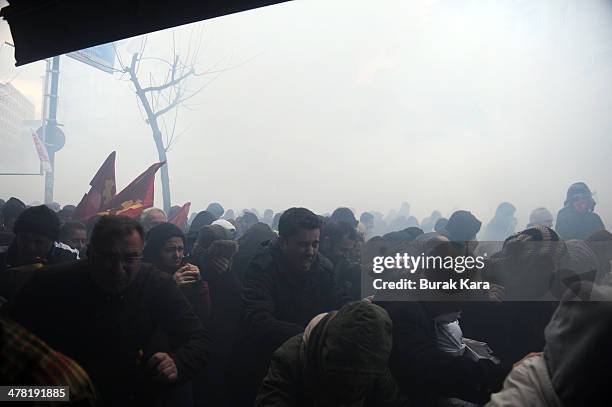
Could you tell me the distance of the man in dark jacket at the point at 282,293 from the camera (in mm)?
2082

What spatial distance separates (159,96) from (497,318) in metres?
1.90

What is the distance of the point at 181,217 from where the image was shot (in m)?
2.33

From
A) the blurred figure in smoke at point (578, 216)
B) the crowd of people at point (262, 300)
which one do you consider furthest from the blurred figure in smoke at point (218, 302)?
the blurred figure in smoke at point (578, 216)

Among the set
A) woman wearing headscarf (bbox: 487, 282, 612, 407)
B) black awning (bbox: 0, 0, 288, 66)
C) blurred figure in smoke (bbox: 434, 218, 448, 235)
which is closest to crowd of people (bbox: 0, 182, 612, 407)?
blurred figure in smoke (bbox: 434, 218, 448, 235)

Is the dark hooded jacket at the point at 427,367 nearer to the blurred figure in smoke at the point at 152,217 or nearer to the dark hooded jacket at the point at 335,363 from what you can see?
the dark hooded jacket at the point at 335,363

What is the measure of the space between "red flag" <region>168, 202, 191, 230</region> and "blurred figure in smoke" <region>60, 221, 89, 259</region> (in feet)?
1.39

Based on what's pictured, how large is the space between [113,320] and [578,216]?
209 cm

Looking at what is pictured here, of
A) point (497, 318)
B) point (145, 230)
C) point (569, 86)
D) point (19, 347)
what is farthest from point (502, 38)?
point (19, 347)

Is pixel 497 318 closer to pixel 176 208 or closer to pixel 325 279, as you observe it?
pixel 325 279

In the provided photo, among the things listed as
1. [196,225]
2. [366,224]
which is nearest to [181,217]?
[196,225]

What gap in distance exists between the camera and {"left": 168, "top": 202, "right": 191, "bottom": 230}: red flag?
230 cm

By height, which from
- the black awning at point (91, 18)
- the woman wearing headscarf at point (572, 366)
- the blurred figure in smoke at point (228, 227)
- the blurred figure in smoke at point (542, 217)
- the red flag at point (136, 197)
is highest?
the black awning at point (91, 18)

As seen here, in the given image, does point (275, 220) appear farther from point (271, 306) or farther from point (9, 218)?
point (9, 218)

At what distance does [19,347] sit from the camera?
2.88 ft
